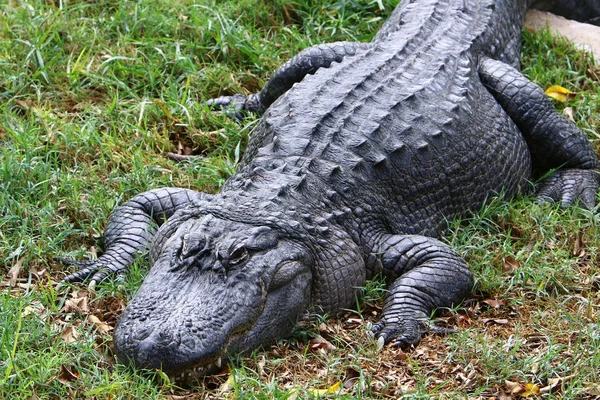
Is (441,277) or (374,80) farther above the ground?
(374,80)

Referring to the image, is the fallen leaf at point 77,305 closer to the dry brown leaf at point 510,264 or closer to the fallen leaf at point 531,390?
the fallen leaf at point 531,390

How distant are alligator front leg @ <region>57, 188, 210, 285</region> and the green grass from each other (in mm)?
138

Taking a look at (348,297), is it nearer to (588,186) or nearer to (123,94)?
(588,186)

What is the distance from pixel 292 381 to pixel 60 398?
1.03 meters

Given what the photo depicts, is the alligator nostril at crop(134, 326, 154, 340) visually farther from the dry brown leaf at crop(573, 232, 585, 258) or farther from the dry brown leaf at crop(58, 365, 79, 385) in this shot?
the dry brown leaf at crop(573, 232, 585, 258)

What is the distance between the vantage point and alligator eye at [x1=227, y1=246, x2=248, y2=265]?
4512mm

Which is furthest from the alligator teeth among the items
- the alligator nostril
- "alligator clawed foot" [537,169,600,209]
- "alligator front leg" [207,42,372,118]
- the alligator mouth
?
"alligator front leg" [207,42,372,118]

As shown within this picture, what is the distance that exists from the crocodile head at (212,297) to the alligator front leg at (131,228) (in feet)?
1.54

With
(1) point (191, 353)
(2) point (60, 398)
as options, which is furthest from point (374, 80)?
(2) point (60, 398)

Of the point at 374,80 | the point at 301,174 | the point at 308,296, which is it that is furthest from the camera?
the point at 374,80

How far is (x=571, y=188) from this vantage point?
20.2 ft

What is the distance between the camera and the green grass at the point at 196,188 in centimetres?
432

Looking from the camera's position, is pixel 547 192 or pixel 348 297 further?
pixel 547 192

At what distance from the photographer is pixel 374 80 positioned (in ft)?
19.4
